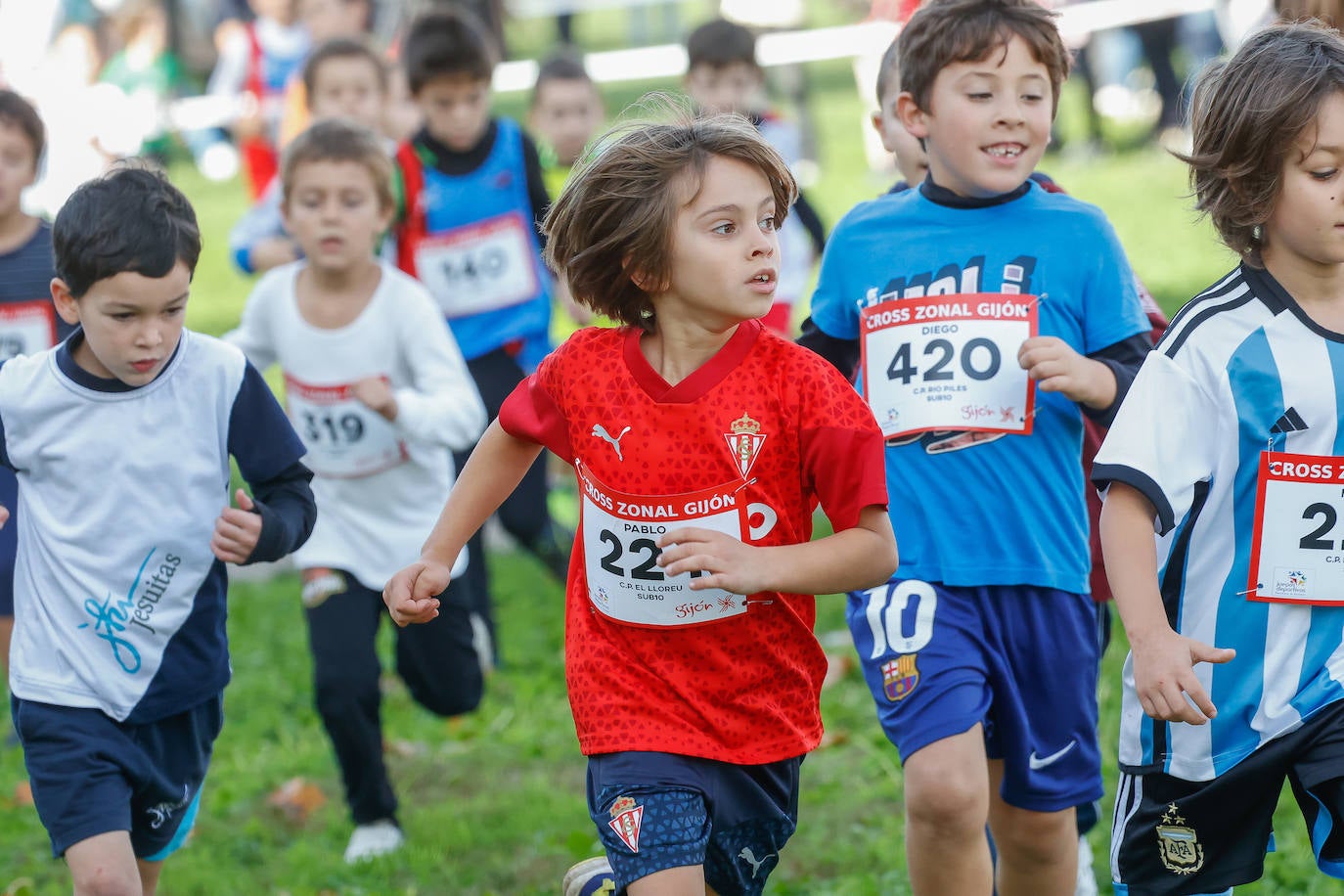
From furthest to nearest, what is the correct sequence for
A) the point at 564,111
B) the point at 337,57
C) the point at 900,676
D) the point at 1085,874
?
the point at 564,111 → the point at 337,57 → the point at 1085,874 → the point at 900,676

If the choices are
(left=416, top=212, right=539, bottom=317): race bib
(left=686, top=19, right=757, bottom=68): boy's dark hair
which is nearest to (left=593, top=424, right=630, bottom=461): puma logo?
(left=416, top=212, right=539, bottom=317): race bib

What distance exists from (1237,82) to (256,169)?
12.1 m

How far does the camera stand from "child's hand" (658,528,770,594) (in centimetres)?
301

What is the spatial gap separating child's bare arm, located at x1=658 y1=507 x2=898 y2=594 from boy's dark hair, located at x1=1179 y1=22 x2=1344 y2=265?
91cm

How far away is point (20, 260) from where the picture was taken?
5.48m

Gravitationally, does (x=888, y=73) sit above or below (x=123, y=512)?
above

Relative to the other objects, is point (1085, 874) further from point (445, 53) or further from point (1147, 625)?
point (445, 53)

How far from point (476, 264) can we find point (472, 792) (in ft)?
6.84

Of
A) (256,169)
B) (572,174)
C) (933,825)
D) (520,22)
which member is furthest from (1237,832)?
(520,22)

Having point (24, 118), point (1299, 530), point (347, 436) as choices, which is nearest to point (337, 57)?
point (24, 118)

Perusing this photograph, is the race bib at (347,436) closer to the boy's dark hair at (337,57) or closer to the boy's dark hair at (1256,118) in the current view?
the boy's dark hair at (1256,118)

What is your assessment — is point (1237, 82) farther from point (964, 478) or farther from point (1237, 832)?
point (1237, 832)

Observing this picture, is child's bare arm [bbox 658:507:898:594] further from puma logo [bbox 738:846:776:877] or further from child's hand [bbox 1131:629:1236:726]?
puma logo [bbox 738:846:776:877]

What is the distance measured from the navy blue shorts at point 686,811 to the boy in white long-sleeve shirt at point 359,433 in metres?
1.76
